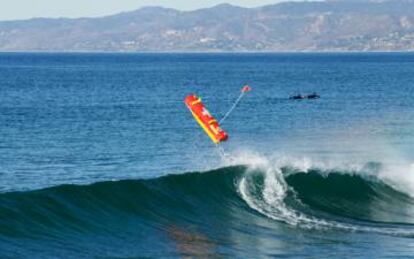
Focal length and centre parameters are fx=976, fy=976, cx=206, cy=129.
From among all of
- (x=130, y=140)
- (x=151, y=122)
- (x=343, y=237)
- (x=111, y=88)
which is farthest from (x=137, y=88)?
(x=343, y=237)

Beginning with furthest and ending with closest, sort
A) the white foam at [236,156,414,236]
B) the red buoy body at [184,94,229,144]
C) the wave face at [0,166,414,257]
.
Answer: the red buoy body at [184,94,229,144] < the white foam at [236,156,414,236] < the wave face at [0,166,414,257]

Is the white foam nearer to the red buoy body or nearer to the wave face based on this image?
the wave face

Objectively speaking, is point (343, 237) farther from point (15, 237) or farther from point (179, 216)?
point (15, 237)

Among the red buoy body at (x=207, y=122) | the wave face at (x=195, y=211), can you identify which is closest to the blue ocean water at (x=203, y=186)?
the wave face at (x=195, y=211)

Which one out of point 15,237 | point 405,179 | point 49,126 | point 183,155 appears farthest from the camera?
point 49,126

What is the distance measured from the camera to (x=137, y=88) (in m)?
123

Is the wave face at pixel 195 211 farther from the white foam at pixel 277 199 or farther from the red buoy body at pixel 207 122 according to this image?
the red buoy body at pixel 207 122

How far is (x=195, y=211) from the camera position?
3366cm

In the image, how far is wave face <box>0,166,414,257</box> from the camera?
28.2m

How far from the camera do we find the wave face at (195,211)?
2825 centimetres

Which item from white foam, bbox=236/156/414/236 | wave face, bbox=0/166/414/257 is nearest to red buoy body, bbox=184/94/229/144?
wave face, bbox=0/166/414/257

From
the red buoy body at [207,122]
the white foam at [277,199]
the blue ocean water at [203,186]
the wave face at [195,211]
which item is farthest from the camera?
the red buoy body at [207,122]

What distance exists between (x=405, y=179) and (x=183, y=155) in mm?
14250

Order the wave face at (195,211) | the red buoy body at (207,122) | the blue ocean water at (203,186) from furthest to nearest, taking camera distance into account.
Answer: the red buoy body at (207,122), the blue ocean water at (203,186), the wave face at (195,211)
